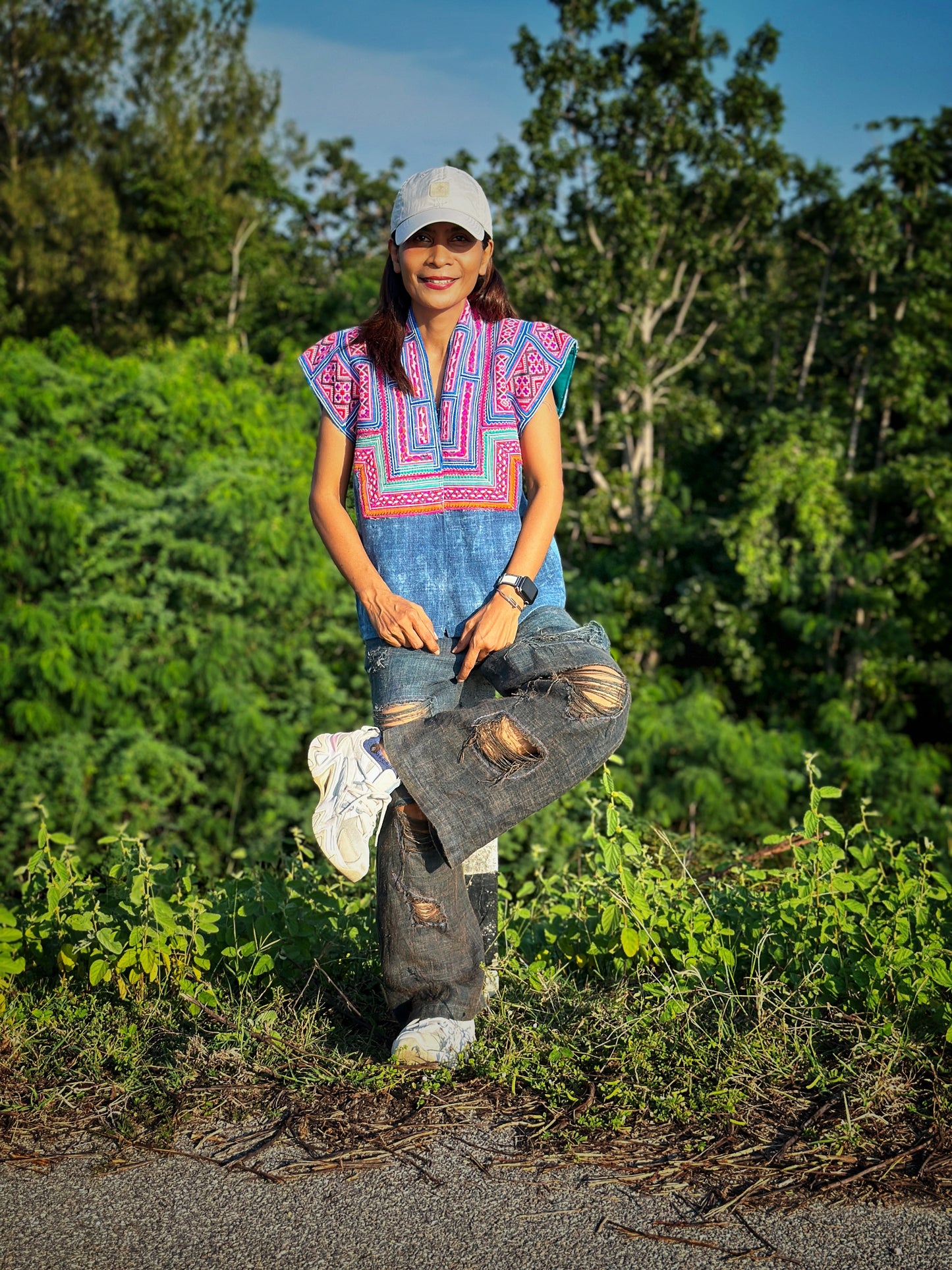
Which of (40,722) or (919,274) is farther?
(919,274)

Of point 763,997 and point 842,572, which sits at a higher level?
point 842,572

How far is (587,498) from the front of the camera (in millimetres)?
12859

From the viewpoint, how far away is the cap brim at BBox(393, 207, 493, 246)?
2.63 meters

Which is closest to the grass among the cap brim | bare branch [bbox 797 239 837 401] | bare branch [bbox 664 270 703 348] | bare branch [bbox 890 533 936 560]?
the cap brim

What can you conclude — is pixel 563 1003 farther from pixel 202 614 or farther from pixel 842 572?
pixel 842 572

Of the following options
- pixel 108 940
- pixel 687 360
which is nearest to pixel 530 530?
pixel 108 940

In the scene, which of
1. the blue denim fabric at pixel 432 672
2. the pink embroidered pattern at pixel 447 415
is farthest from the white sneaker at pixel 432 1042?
the pink embroidered pattern at pixel 447 415

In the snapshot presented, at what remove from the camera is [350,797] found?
8.02 ft

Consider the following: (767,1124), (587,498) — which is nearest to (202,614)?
(587,498)

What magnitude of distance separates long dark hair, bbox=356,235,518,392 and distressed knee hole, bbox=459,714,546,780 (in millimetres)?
876

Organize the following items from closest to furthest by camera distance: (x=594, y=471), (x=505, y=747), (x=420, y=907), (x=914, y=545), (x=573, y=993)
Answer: (x=505, y=747) → (x=420, y=907) → (x=573, y=993) → (x=914, y=545) → (x=594, y=471)

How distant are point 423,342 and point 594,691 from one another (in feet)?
3.22

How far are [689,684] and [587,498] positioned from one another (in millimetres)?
2501

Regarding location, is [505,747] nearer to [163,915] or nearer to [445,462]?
[445,462]
